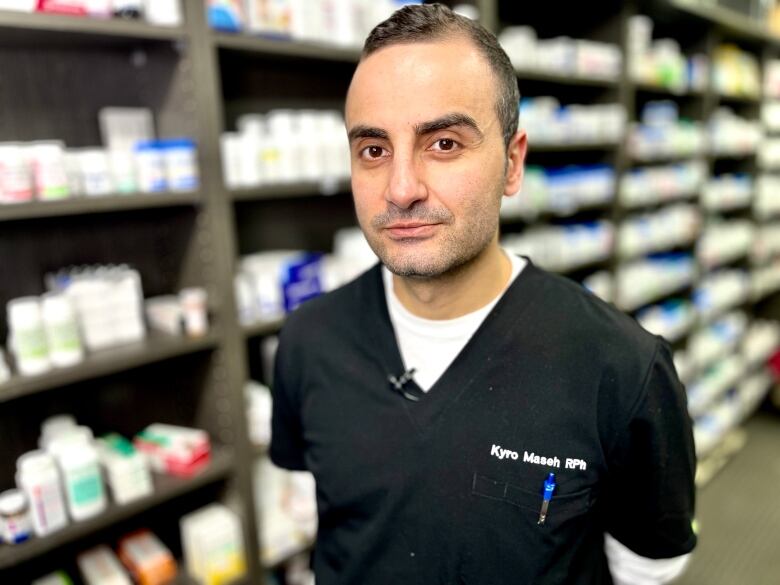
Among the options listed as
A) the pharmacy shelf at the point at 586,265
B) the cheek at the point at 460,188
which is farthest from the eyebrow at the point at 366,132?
the pharmacy shelf at the point at 586,265

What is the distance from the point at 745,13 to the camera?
11.7 ft

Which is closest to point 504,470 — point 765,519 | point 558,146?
point 558,146

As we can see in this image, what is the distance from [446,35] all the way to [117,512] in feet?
4.66

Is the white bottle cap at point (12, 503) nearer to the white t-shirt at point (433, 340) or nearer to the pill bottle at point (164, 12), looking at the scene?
the white t-shirt at point (433, 340)

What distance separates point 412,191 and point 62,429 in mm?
1239

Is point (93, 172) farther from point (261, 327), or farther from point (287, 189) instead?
point (261, 327)

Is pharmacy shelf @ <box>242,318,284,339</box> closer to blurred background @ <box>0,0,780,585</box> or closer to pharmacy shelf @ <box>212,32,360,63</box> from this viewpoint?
blurred background @ <box>0,0,780,585</box>

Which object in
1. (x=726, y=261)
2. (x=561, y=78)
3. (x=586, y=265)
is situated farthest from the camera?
(x=726, y=261)

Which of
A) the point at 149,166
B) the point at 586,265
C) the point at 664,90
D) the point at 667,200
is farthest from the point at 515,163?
the point at 667,200

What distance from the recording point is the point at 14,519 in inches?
51.6

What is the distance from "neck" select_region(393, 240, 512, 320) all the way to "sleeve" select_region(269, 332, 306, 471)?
0.34 m

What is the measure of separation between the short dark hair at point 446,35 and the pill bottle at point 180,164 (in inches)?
27.9

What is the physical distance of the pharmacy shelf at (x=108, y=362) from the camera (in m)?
1.29

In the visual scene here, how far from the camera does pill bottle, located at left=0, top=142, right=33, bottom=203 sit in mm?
1228
